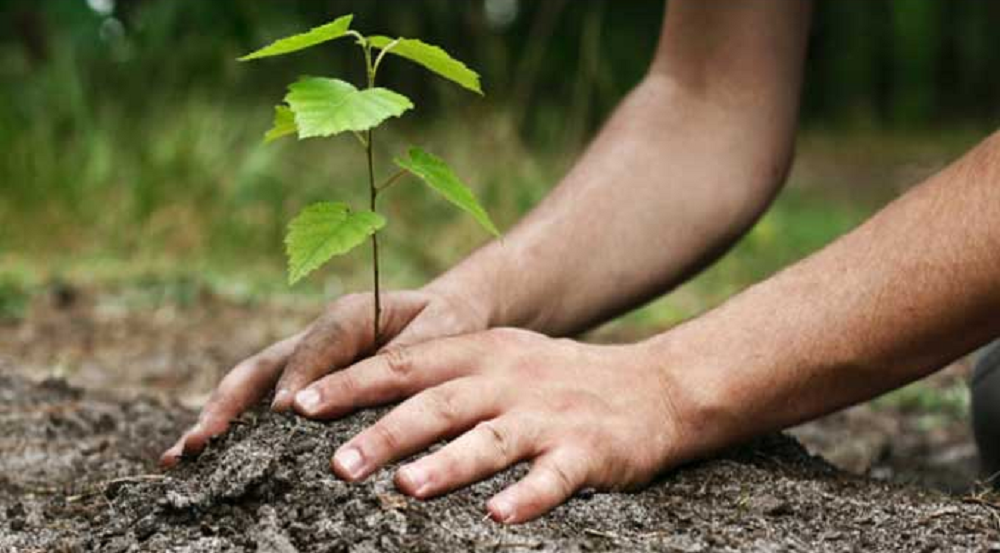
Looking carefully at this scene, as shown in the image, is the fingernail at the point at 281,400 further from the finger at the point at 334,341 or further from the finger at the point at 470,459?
the finger at the point at 470,459

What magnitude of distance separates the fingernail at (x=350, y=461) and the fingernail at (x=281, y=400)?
0.14 meters

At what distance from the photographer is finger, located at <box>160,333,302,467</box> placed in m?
1.66

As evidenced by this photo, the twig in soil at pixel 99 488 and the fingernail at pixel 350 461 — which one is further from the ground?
the fingernail at pixel 350 461

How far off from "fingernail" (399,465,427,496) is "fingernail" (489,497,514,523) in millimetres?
73

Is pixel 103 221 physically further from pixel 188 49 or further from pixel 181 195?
pixel 188 49

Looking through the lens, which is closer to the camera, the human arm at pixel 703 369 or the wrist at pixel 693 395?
the human arm at pixel 703 369

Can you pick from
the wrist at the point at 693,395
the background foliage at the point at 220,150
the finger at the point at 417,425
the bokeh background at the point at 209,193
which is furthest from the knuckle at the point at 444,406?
the background foliage at the point at 220,150

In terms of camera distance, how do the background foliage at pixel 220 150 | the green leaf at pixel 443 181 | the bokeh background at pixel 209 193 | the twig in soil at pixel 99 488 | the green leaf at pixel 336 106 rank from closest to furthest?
the green leaf at pixel 336 106
the green leaf at pixel 443 181
the twig in soil at pixel 99 488
the bokeh background at pixel 209 193
the background foliage at pixel 220 150

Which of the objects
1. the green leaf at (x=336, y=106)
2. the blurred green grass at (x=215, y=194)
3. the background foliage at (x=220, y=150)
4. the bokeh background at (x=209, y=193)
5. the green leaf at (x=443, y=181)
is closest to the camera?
the green leaf at (x=336, y=106)

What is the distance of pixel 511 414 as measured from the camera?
1477 millimetres

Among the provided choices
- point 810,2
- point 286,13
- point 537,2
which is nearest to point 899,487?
point 810,2

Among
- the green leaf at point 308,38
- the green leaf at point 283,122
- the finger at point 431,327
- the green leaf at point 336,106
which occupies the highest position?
the green leaf at point 308,38

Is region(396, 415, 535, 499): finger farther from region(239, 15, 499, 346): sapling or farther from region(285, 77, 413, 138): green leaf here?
region(285, 77, 413, 138): green leaf

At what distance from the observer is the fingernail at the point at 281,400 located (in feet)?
5.09
